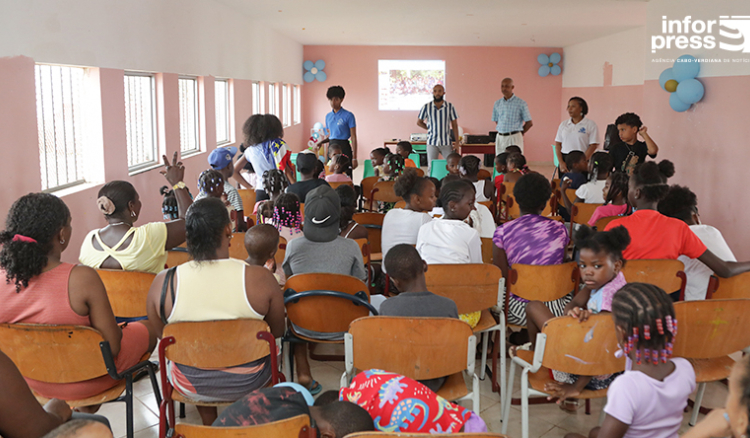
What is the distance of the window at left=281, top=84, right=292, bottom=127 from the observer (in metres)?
13.1

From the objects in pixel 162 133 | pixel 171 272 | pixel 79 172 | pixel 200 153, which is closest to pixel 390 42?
pixel 200 153

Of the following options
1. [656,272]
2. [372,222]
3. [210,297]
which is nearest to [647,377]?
[656,272]

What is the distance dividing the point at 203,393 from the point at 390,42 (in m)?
12.4

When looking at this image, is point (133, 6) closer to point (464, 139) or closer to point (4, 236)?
point (4, 236)

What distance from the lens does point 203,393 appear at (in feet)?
7.16

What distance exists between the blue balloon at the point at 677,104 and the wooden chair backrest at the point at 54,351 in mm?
6167

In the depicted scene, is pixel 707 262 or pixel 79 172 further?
pixel 79 172

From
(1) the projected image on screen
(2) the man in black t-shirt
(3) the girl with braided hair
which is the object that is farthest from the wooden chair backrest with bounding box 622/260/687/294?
(1) the projected image on screen

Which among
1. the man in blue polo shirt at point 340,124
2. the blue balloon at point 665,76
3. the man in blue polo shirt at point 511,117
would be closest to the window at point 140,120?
the man in blue polo shirt at point 340,124

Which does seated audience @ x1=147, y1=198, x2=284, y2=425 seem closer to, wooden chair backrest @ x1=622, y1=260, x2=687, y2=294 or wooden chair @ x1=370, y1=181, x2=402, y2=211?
wooden chair backrest @ x1=622, y1=260, x2=687, y2=294

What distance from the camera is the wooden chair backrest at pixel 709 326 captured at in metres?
2.21

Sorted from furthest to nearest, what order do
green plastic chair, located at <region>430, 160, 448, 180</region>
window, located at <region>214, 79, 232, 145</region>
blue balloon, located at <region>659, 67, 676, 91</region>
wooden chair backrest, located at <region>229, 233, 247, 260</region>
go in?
window, located at <region>214, 79, 232, 145</region>, green plastic chair, located at <region>430, 160, 448, 180</region>, blue balloon, located at <region>659, 67, 676, 91</region>, wooden chair backrest, located at <region>229, 233, 247, 260</region>

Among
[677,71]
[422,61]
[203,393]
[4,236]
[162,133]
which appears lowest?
[203,393]

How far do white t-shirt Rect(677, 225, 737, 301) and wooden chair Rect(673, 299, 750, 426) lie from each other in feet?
2.42
